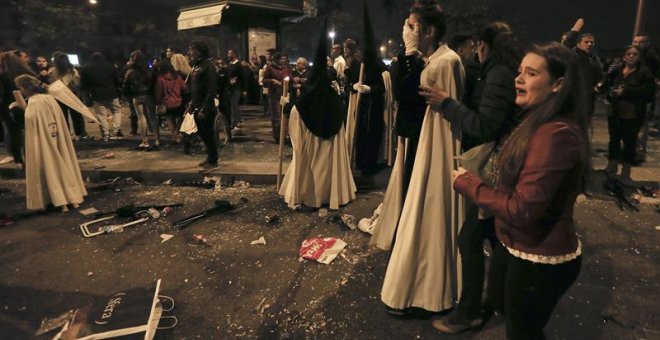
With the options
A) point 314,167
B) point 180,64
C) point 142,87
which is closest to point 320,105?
point 314,167

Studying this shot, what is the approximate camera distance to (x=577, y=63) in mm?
1756

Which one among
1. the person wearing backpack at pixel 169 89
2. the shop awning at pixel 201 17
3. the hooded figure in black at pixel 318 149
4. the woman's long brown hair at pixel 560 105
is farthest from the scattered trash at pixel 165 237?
the shop awning at pixel 201 17

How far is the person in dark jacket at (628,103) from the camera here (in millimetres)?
6598

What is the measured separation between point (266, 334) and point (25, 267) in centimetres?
294

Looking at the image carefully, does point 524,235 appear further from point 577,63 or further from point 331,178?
point 331,178

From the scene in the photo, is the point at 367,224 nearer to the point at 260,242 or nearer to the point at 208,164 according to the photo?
the point at 260,242

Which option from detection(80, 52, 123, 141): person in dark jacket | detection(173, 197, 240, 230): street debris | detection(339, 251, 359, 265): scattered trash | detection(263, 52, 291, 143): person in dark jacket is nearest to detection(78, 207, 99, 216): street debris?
detection(173, 197, 240, 230): street debris

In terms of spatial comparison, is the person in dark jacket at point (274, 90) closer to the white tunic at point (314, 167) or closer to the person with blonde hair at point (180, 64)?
the person with blonde hair at point (180, 64)

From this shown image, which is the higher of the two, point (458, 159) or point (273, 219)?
point (458, 159)

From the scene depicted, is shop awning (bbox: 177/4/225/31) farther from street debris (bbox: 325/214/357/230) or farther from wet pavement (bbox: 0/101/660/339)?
street debris (bbox: 325/214/357/230)

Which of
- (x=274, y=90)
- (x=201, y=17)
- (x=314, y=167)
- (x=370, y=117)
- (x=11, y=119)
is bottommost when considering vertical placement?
(x=314, y=167)

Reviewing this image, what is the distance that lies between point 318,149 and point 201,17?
1238 cm

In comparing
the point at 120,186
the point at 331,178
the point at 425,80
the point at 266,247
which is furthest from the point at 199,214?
the point at 425,80

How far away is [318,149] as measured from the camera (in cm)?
567
